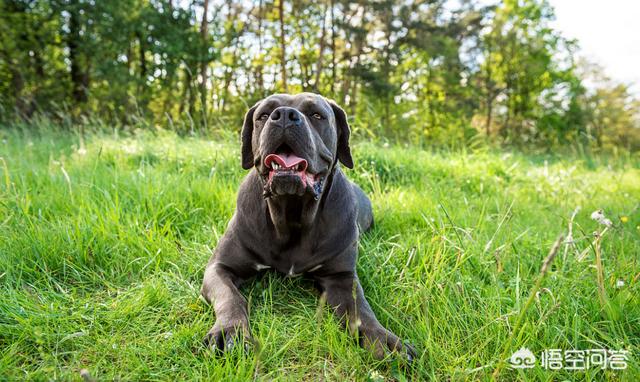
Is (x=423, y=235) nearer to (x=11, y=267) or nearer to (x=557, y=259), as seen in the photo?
(x=557, y=259)

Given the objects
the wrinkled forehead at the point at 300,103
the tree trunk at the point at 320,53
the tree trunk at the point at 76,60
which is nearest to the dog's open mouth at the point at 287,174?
the wrinkled forehead at the point at 300,103

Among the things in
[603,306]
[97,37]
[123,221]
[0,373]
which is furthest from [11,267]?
[97,37]

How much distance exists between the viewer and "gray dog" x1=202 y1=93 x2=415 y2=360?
2.13 meters

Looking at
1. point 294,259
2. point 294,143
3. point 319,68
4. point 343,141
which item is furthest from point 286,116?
point 319,68

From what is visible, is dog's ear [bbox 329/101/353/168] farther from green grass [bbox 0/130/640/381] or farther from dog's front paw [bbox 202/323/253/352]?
dog's front paw [bbox 202/323/253/352]

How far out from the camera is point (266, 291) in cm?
227

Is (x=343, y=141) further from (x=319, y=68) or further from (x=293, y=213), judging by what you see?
(x=319, y=68)

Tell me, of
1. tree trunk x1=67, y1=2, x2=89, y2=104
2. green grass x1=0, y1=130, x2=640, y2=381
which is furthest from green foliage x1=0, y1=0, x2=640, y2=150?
green grass x1=0, y1=130, x2=640, y2=381

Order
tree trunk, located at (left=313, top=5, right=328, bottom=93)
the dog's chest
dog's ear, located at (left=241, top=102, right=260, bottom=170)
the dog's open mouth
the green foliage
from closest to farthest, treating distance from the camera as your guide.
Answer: the dog's open mouth < the dog's chest < dog's ear, located at (left=241, top=102, right=260, bottom=170) < the green foliage < tree trunk, located at (left=313, top=5, right=328, bottom=93)

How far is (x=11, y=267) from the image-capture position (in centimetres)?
224

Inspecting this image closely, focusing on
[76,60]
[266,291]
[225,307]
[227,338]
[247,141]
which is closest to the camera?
[227,338]

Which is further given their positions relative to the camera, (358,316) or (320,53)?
(320,53)

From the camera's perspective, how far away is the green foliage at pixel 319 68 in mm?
11445

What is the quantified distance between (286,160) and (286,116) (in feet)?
0.75
